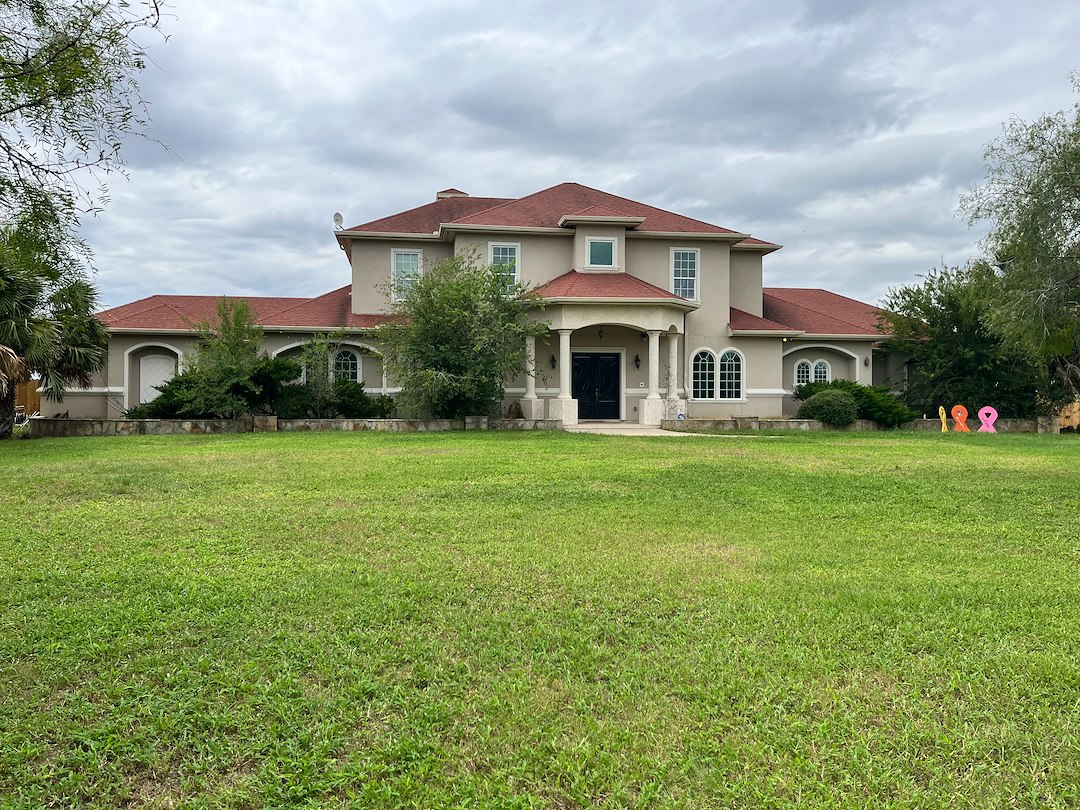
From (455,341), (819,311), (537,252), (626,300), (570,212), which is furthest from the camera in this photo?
(819,311)

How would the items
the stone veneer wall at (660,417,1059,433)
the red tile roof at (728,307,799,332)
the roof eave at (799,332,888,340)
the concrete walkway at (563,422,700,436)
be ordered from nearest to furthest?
the concrete walkway at (563,422,700,436), the stone veneer wall at (660,417,1059,433), the red tile roof at (728,307,799,332), the roof eave at (799,332,888,340)

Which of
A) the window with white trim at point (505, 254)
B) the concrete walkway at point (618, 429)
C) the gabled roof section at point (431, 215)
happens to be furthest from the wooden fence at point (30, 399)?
the concrete walkway at point (618, 429)

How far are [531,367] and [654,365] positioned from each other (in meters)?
4.30

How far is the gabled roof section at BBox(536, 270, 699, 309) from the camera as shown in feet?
75.4

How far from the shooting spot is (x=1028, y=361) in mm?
24156

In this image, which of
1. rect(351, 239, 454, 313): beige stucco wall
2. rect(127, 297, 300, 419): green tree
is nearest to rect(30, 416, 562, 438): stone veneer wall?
rect(127, 297, 300, 419): green tree

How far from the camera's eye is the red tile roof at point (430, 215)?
1032 inches

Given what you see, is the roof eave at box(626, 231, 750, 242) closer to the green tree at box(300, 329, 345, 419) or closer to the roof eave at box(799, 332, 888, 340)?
the roof eave at box(799, 332, 888, 340)

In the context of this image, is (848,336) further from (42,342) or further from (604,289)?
(42,342)

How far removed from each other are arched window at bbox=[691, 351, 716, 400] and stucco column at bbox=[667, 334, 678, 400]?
1.56 metres

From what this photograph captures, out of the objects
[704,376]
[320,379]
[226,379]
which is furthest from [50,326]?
[704,376]

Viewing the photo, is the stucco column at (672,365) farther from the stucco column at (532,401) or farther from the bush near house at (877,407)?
the stucco column at (532,401)

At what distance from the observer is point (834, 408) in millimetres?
22578

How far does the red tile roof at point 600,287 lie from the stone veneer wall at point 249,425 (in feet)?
15.3
